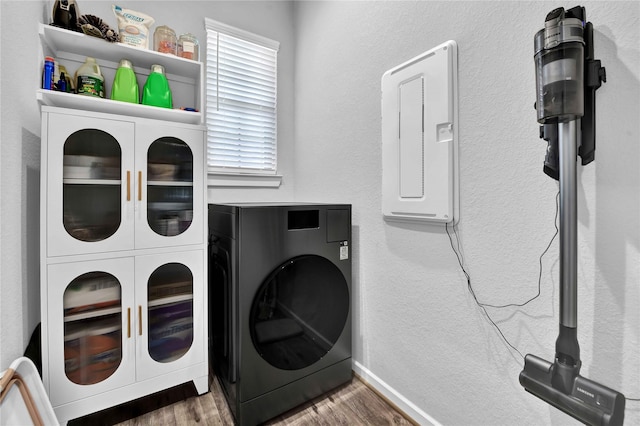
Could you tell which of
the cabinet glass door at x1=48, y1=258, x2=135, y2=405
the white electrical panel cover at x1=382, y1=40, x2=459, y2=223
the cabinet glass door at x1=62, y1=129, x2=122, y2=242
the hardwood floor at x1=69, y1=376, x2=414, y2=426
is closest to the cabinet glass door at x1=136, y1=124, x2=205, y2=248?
the cabinet glass door at x1=62, y1=129, x2=122, y2=242

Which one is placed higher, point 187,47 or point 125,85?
point 187,47

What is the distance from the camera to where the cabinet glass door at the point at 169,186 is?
4.69ft

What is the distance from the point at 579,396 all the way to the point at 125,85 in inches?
87.8

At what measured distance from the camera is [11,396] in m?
0.99

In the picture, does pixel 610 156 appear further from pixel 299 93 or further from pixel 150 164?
pixel 299 93

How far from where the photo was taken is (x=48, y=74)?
1.34 m

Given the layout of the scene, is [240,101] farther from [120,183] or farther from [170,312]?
[170,312]

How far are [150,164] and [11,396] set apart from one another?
1031mm

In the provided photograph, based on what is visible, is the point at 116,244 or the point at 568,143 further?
the point at 116,244

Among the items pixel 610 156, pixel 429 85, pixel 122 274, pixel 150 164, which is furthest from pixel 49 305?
pixel 610 156

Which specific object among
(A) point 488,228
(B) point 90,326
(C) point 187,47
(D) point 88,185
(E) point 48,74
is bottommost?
(B) point 90,326

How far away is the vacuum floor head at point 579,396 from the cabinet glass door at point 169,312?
147cm

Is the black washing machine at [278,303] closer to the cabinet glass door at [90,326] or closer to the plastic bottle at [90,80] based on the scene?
the cabinet glass door at [90,326]

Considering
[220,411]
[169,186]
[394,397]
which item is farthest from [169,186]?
[394,397]
